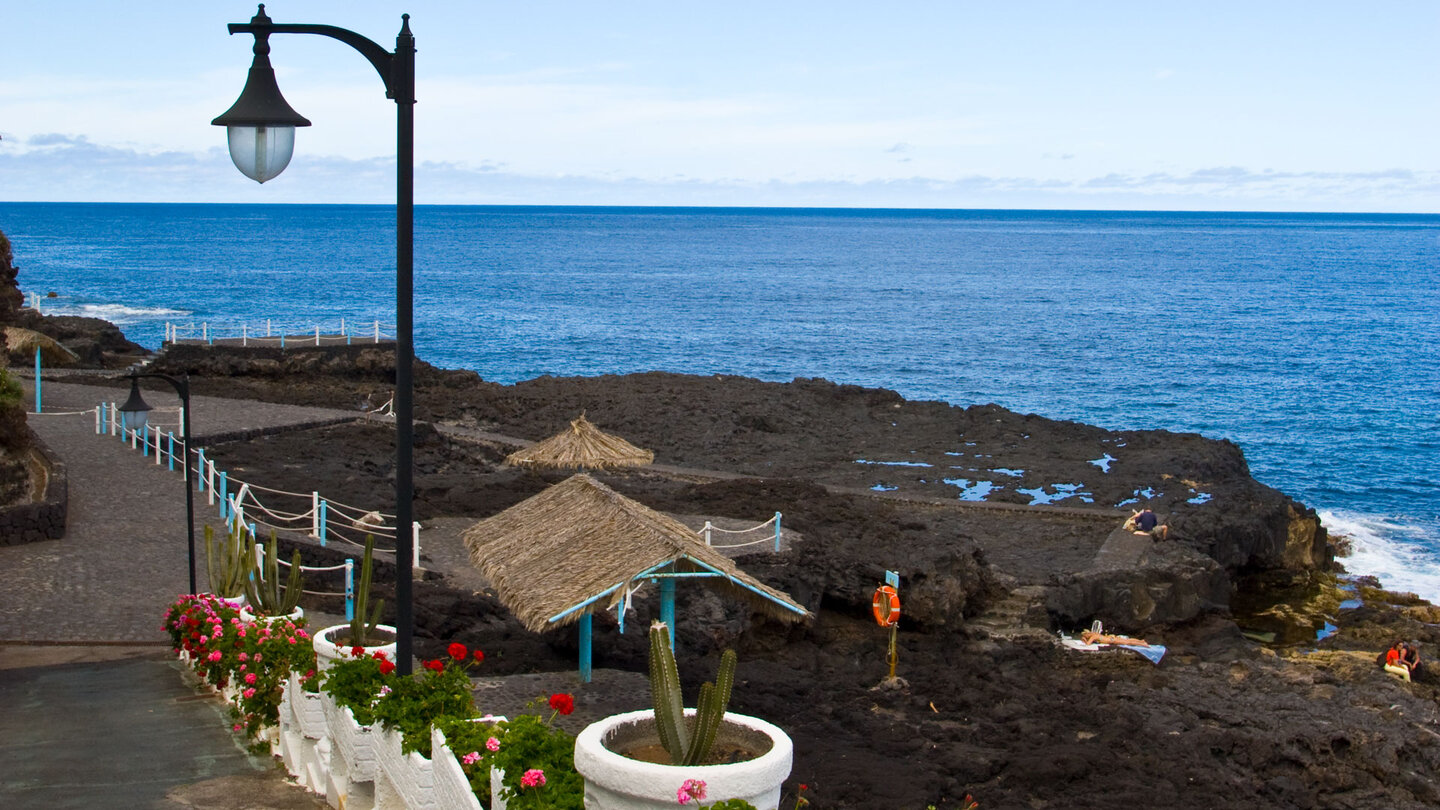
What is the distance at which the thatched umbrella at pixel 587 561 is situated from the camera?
12.8 m

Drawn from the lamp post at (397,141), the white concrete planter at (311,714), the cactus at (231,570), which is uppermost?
the lamp post at (397,141)

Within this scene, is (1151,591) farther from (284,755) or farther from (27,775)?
(27,775)

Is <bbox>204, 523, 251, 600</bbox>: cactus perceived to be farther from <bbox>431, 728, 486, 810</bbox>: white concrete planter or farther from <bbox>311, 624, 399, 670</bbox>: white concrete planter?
<bbox>431, 728, 486, 810</bbox>: white concrete planter

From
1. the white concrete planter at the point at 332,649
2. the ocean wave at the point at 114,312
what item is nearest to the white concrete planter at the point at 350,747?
the white concrete planter at the point at 332,649

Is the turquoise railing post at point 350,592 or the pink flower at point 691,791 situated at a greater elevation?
the pink flower at point 691,791

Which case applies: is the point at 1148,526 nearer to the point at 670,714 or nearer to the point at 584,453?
the point at 584,453

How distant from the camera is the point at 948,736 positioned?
50.9 feet

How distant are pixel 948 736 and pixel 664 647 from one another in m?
9.45

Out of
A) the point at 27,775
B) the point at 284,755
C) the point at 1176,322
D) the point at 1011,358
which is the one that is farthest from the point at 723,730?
the point at 1176,322

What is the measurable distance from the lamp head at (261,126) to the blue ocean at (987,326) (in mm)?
27080

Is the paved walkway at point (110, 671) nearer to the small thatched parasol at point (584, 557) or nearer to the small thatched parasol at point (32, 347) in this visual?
the small thatched parasol at point (584, 557)

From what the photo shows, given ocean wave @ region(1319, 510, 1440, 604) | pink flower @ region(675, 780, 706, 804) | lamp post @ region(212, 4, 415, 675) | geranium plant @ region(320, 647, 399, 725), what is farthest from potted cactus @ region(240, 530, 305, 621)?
ocean wave @ region(1319, 510, 1440, 604)

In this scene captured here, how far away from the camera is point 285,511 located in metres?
23.7

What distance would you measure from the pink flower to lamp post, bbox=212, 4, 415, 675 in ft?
8.38
